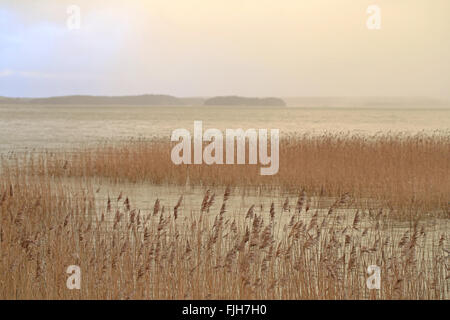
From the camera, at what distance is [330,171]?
481 inches

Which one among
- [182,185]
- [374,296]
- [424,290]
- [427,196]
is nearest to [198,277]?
[374,296]

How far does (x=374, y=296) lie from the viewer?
5305 mm

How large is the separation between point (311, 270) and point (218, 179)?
269 inches

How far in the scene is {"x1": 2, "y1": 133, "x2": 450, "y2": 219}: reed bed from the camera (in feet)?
33.8

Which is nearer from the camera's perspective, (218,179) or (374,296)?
(374,296)

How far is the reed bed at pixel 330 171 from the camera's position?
10305mm

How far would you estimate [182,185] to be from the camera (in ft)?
40.8

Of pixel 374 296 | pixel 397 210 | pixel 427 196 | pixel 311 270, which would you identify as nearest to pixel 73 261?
pixel 311 270
